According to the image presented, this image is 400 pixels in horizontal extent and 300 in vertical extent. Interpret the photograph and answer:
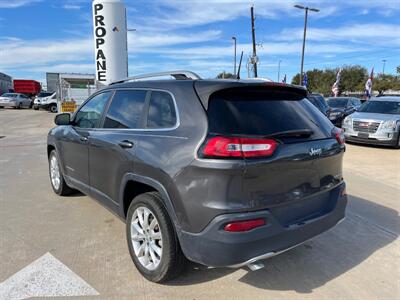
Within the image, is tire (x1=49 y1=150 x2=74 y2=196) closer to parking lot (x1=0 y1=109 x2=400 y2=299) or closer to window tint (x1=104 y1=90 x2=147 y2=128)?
parking lot (x1=0 y1=109 x2=400 y2=299)

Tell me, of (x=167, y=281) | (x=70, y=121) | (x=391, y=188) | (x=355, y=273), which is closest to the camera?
(x=167, y=281)

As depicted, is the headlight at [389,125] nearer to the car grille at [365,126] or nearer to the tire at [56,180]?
the car grille at [365,126]

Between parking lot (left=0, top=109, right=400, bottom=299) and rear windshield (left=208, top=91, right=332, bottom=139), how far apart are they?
134cm

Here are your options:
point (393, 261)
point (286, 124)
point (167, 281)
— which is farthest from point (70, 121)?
point (393, 261)

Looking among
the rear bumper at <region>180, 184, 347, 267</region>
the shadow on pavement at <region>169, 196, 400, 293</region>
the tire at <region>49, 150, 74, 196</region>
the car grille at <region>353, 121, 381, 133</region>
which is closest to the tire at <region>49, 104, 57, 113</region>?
the car grille at <region>353, 121, 381, 133</region>

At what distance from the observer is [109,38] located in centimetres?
1505

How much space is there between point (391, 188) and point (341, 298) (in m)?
4.11

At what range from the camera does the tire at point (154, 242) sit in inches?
112

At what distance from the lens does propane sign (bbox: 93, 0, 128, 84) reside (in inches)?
584

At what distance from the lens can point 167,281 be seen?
3.03m

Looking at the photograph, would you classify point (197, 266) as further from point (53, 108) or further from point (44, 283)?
point (53, 108)

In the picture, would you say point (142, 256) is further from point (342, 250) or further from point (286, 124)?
point (342, 250)

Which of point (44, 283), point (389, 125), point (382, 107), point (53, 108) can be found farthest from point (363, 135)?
point (53, 108)

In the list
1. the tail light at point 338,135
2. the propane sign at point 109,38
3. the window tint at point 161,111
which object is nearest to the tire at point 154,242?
the window tint at point 161,111
